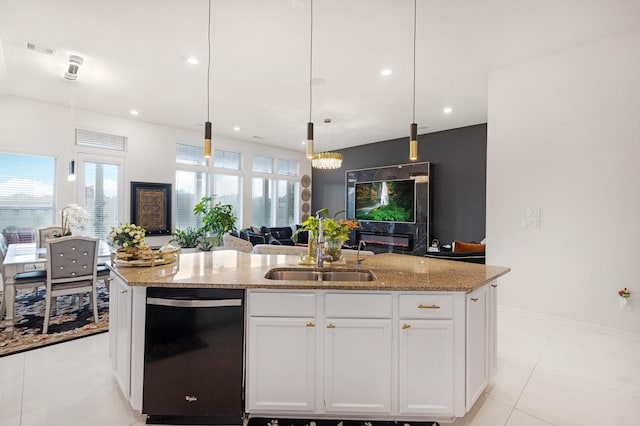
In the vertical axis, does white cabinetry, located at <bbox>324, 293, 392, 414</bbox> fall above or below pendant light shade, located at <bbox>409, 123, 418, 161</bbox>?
below

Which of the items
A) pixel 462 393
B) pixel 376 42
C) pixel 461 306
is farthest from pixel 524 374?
pixel 376 42

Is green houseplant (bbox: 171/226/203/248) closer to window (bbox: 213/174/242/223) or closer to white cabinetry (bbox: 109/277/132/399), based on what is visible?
window (bbox: 213/174/242/223)

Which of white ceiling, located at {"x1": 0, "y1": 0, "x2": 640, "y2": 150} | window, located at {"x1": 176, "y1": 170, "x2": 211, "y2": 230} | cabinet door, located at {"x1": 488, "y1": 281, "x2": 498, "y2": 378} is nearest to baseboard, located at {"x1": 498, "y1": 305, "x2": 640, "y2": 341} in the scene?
cabinet door, located at {"x1": 488, "y1": 281, "x2": 498, "y2": 378}

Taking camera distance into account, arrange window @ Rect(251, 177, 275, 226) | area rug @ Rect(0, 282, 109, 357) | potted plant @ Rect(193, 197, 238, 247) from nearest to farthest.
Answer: area rug @ Rect(0, 282, 109, 357)
potted plant @ Rect(193, 197, 238, 247)
window @ Rect(251, 177, 275, 226)

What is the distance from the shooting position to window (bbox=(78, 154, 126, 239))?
569cm

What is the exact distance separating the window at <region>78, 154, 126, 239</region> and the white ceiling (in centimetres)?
99

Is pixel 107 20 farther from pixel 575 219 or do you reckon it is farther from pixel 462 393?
pixel 575 219

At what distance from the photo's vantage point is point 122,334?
210 cm

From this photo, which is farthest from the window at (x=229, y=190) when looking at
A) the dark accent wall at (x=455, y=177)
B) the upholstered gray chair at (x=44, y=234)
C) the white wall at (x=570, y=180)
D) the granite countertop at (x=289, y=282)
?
→ the white wall at (x=570, y=180)

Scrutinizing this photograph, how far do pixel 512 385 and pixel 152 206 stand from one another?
6527mm

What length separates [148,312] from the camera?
1891 millimetres

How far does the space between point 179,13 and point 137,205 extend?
4.46 m

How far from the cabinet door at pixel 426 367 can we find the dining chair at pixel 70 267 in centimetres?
344

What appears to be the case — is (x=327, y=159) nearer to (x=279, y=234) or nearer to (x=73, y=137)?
(x=279, y=234)
